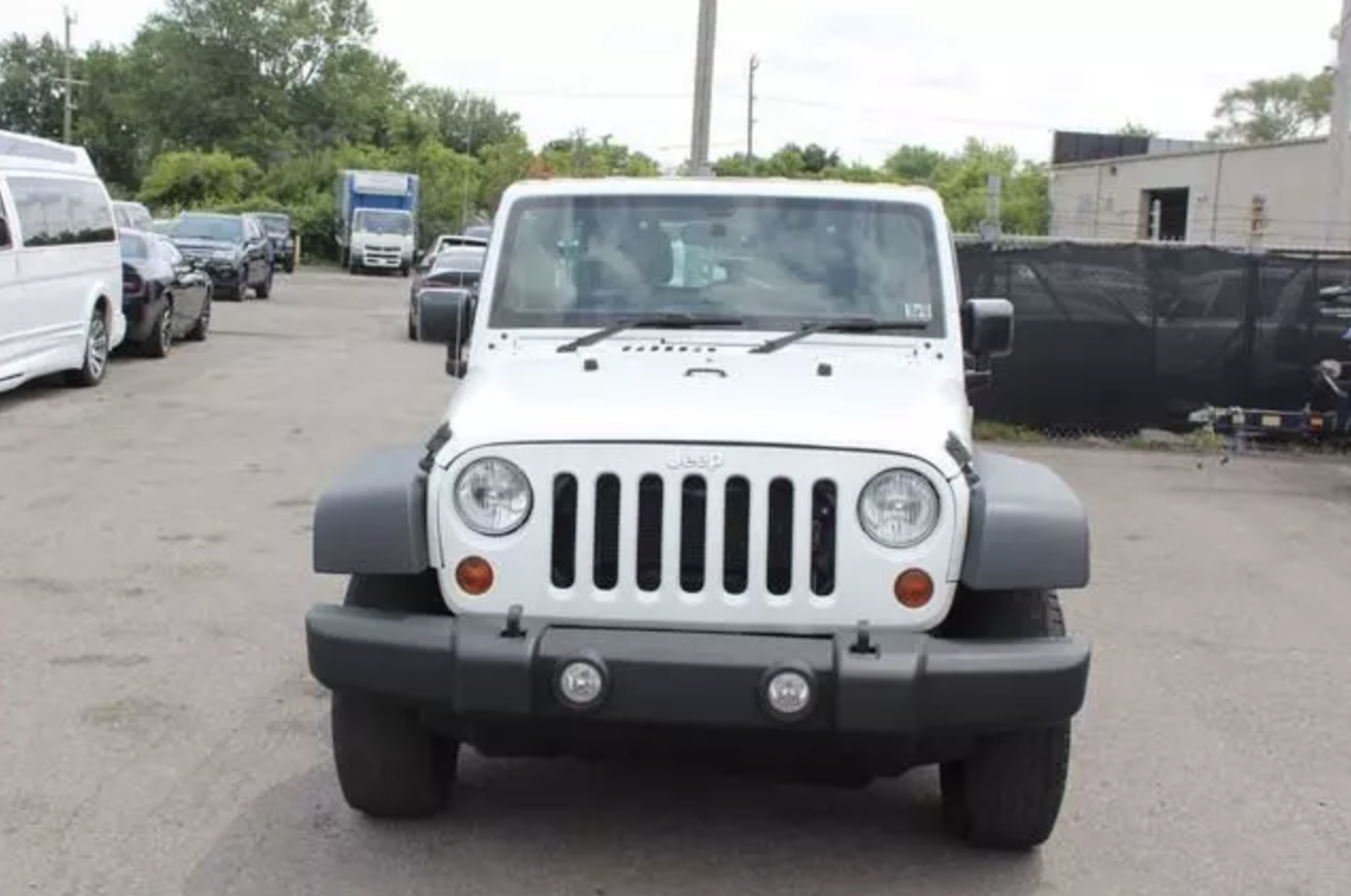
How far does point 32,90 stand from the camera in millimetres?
93250

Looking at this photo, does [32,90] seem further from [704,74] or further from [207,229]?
[704,74]

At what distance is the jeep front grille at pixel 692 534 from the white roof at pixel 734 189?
5.76 ft

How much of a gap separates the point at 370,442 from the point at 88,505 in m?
3.06

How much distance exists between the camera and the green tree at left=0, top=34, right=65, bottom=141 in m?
92.5

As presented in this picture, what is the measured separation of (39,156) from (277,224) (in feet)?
114

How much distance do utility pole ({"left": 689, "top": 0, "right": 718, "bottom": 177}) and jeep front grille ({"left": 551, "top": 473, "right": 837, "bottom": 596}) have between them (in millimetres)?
18061

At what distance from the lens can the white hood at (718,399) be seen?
161 inches

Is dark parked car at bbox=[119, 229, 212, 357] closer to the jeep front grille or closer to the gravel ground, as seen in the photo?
the gravel ground

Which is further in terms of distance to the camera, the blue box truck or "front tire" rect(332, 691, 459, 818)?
the blue box truck

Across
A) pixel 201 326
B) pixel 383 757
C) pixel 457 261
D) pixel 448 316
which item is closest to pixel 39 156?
pixel 201 326

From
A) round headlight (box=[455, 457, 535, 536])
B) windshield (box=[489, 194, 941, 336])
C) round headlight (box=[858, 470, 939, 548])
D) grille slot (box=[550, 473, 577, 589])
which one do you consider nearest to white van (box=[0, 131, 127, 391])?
windshield (box=[489, 194, 941, 336])

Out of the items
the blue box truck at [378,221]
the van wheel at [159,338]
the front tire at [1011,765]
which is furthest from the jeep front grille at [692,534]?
the blue box truck at [378,221]

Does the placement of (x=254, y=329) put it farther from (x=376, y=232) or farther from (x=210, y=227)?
(x=376, y=232)

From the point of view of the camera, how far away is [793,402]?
4.39m
